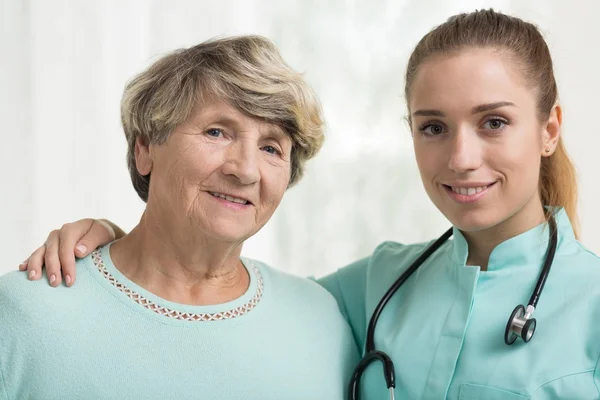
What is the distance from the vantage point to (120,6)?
302 cm

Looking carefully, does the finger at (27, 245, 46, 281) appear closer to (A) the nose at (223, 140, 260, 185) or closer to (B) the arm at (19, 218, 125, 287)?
(B) the arm at (19, 218, 125, 287)

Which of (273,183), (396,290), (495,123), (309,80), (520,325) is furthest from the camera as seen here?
(309,80)

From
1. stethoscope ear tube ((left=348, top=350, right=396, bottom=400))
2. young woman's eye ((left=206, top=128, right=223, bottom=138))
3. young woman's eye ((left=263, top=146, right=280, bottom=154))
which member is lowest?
stethoscope ear tube ((left=348, top=350, right=396, bottom=400))

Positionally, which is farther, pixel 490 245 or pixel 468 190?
pixel 490 245

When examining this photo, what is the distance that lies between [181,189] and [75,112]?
140 centimetres

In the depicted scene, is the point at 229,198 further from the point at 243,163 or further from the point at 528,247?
the point at 528,247

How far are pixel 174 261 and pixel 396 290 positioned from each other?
552 millimetres

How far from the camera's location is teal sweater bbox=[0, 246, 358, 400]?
5.30ft

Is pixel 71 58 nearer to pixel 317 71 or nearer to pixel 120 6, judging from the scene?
pixel 120 6

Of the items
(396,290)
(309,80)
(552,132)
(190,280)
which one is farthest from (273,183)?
(309,80)

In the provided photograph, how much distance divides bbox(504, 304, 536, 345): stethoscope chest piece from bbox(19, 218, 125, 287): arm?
0.94m

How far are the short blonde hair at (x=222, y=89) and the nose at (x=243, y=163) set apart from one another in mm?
74

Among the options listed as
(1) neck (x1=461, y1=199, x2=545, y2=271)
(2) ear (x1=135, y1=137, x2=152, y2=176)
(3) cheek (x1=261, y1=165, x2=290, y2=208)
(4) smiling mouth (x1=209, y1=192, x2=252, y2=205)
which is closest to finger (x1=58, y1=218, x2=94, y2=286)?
(2) ear (x1=135, y1=137, x2=152, y2=176)

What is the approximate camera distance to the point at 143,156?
6.08 ft
